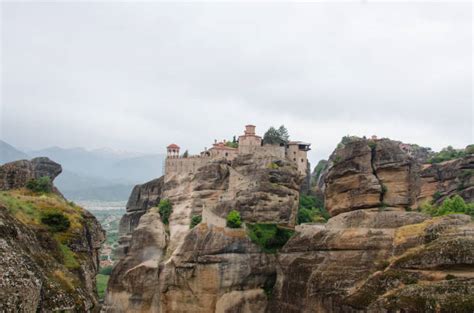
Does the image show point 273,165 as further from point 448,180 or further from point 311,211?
point 448,180

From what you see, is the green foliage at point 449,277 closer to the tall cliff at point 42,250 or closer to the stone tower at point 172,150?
the tall cliff at point 42,250

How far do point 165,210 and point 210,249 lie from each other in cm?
1325

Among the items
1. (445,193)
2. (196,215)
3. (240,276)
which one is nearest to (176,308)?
(240,276)

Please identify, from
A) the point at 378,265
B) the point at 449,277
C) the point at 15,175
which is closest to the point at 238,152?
the point at 378,265

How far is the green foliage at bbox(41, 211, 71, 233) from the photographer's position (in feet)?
79.6

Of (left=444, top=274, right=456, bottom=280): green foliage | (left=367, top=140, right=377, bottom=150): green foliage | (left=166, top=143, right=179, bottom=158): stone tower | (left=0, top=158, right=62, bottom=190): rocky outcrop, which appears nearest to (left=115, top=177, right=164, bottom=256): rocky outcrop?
(left=166, top=143, right=179, bottom=158): stone tower

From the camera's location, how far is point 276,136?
80688mm

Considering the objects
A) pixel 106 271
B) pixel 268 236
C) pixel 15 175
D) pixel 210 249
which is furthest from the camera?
pixel 106 271

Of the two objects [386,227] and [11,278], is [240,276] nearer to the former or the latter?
[386,227]

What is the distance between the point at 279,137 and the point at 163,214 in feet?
80.0

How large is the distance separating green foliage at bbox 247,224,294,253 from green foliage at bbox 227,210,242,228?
1.40 meters

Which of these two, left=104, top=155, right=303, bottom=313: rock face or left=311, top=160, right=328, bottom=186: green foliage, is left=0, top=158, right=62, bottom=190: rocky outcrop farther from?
left=311, top=160, right=328, bottom=186: green foliage

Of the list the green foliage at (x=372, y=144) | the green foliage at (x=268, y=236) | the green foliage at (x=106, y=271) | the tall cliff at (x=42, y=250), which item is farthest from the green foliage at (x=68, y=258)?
the green foliage at (x=106, y=271)

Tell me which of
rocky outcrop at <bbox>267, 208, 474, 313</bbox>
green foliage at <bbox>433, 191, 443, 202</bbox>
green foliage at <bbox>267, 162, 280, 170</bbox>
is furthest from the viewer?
green foliage at <bbox>267, 162, 280, 170</bbox>
